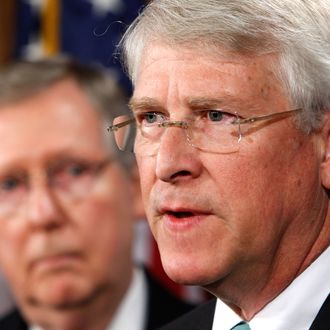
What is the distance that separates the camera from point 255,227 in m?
2.89

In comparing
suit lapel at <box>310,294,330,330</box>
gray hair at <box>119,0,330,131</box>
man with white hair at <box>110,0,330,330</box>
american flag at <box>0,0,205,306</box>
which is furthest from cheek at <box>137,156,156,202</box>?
american flag at <box>0,0,205,306</box>

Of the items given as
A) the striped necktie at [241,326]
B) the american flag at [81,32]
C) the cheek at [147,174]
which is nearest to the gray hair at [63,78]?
the american flag at [81,32]

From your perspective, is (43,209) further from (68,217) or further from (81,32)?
(81,32)

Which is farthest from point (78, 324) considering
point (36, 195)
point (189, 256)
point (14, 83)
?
point (189, 256)

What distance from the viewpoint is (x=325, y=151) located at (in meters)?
2.95

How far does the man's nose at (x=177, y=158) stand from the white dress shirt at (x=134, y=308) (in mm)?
1885

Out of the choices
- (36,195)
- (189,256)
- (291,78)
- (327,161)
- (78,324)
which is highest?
(291,78)

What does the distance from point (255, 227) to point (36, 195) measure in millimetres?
2034

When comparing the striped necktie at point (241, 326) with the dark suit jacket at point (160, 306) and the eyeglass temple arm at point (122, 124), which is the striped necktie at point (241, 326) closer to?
the eyeglass temple arm at point (122, 124)

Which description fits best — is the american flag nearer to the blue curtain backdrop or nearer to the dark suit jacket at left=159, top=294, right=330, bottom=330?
the blue curtain backdrop

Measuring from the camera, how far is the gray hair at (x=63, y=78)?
4.90m

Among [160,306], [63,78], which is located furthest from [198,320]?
[63,78]

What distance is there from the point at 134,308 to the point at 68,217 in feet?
1.56

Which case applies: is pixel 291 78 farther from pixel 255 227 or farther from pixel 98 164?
pixel 98 164
